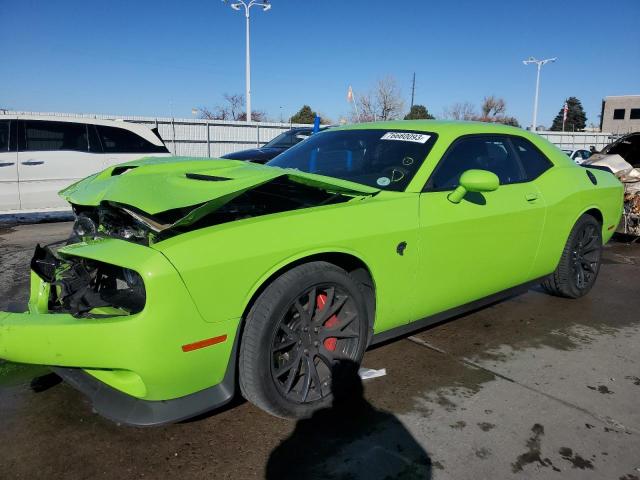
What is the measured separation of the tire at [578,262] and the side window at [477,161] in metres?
0.93

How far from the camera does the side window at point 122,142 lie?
772 centimetres

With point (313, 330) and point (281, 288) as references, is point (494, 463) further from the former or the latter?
point (281, 288)

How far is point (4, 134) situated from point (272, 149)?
460 cm

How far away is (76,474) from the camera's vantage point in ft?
6.78

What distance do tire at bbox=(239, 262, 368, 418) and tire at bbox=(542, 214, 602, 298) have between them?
236 centimetres

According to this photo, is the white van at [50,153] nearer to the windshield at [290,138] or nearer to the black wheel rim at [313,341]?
the windshield at [290,138]

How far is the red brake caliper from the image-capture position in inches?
99.3

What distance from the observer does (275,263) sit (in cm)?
223

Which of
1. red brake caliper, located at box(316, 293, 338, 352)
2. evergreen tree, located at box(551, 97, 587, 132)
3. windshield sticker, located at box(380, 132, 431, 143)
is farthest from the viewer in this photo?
evergreen tree, located at box(551, 97, 587, 132)

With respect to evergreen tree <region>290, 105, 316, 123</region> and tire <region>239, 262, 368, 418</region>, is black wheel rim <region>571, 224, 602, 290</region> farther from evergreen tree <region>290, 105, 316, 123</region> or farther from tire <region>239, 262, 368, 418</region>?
evergreen tree <region>290, 105, 316, 123</region>

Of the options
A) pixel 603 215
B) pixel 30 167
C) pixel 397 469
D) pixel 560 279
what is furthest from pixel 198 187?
pixel 30 167

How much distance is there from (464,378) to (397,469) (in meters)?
1.00

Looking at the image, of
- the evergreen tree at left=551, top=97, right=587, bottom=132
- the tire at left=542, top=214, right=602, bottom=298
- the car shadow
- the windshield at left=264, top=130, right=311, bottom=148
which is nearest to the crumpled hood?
the car shadow

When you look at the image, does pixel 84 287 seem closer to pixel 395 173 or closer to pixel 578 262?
pixel 395 173
